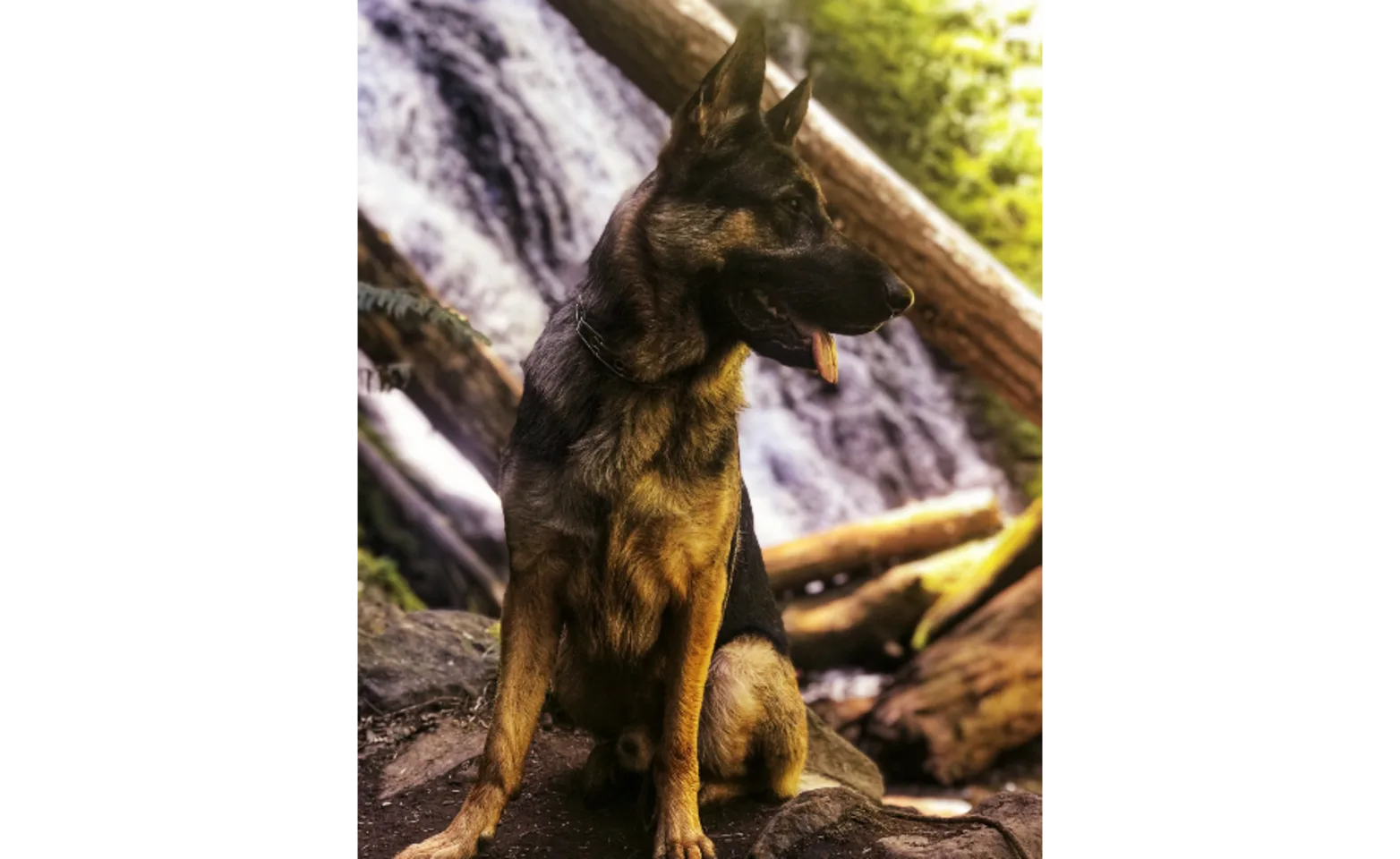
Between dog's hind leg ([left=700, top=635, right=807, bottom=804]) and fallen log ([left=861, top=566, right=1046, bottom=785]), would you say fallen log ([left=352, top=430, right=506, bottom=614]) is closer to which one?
dog's hind leg ([left=700, top=635, right=807, bottom=804])

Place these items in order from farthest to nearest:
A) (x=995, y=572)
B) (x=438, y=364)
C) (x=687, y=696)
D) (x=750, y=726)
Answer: (x=438, y=364) → (x=995, y=572) → (x=750, y=726) → (x=687, y=696)

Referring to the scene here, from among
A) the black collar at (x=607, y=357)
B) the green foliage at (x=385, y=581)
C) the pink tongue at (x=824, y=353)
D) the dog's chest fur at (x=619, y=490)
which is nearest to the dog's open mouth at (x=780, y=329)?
the pink tongue at (x=824, y=353)

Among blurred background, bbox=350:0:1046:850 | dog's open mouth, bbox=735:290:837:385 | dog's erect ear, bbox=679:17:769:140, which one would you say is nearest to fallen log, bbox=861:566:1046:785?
blurred background, bbox=350:0:1046:850

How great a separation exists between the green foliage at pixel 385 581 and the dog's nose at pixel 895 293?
7.59ft

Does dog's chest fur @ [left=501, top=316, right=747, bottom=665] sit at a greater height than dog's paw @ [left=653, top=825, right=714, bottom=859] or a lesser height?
greater

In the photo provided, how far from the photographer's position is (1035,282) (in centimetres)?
359

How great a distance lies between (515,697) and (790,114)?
5.63 ft

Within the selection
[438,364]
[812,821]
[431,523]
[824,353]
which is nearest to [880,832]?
[812,821]

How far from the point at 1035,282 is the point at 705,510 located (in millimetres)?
1305

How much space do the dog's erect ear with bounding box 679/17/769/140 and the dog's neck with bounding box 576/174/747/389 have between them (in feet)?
0.72

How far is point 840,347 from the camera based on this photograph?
3.47 metres

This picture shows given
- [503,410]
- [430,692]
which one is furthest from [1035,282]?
[430,692]

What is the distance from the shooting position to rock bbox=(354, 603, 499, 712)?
13.0 feet

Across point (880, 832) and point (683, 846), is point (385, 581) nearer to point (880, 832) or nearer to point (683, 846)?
point (683, 846)
